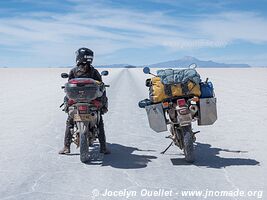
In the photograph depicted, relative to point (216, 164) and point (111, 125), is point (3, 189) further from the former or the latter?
point (111, 125)

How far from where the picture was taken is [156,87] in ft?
22.7

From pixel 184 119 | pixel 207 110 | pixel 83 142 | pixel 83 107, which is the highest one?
pixel 83 107

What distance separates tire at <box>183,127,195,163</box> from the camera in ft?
21.9

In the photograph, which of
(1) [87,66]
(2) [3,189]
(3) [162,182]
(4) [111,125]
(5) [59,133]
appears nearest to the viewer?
(2) [3,189]

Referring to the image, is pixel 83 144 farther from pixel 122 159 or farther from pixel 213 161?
pixel 213 161

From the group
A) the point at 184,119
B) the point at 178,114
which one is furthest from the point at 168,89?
the point at 184,119

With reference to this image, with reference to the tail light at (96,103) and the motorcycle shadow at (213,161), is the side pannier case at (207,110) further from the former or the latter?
the tail light at (96,103)

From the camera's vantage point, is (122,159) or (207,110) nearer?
(207,110)

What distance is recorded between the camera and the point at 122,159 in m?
7.27

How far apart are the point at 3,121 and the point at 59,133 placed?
2735mm

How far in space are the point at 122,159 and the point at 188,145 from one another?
4.19 ft

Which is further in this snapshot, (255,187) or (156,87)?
(156,87)

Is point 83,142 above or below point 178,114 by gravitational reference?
below

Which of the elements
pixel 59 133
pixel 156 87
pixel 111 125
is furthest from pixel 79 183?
pixel 111 125
